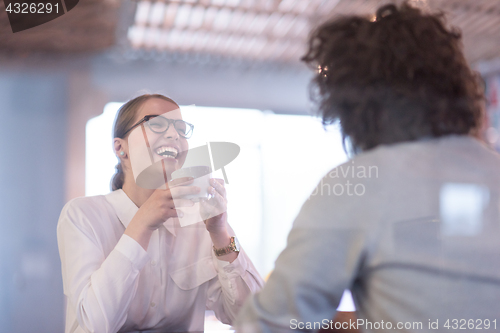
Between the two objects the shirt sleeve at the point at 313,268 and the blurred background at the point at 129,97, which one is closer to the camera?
the shirt sleeve at the point at 313,268

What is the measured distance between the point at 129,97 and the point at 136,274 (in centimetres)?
34

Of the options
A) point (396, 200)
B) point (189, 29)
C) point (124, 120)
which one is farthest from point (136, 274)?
point (189, 29)

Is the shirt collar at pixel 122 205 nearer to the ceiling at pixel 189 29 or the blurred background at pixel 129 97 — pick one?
the blurred background at pixel 129 97

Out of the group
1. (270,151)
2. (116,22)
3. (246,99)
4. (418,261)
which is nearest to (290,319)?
(418,261)

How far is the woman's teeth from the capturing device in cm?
66

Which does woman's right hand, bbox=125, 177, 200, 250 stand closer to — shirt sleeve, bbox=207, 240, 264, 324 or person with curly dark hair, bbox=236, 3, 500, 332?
shirt sleeve, bbox=207, 240, 264, 324

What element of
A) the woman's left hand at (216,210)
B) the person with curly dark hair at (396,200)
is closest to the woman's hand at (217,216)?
the woman's left hand at (216,210)

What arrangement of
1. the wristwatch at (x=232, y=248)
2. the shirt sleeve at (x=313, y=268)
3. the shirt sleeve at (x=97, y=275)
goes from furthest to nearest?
the wristwatch at (x=232, y=248) → the shirt sleeve at (x=97, y=275) → the shirt sleeve at (x=313, y=268)

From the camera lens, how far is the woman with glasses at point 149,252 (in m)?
0.62

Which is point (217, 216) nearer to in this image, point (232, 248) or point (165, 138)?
point (232, 248)

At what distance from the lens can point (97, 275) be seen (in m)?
0.61

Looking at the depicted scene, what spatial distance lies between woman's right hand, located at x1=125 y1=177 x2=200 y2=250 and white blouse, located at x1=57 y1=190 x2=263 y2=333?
0.02 m

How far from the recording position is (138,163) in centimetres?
68

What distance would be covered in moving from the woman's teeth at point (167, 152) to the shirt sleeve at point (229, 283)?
22 centimetres
